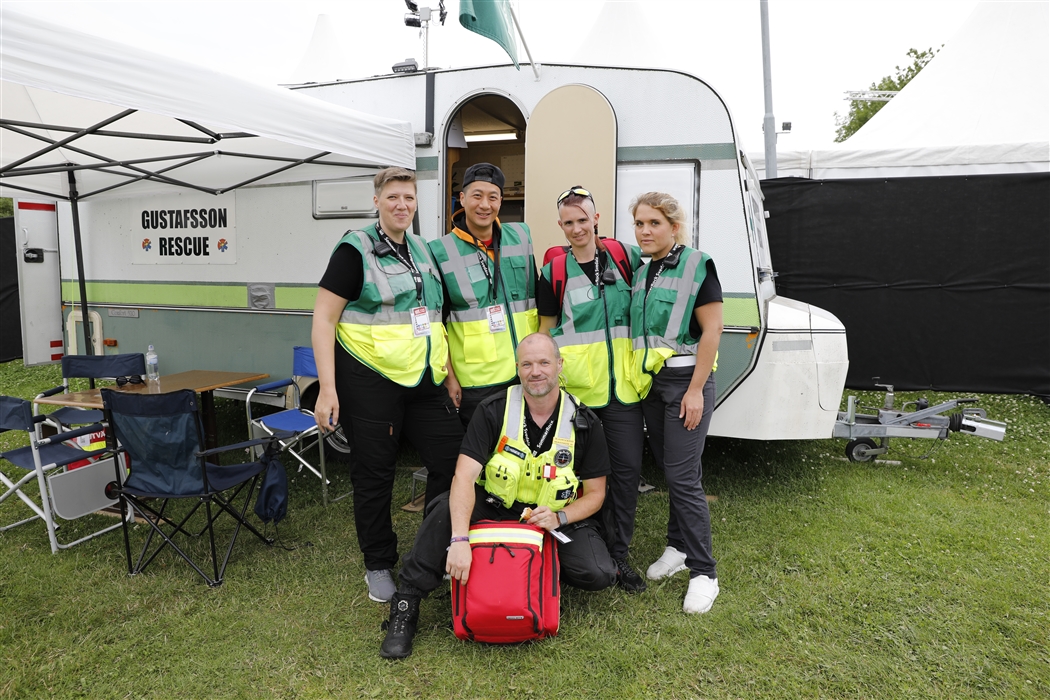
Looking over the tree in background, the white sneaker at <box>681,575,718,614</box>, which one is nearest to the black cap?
the white sneaker at <box>681,575,718,614</box>

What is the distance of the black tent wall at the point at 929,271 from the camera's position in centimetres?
689

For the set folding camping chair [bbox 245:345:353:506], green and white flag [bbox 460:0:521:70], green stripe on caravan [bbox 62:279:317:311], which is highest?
green and white flag [bbox 460:0:521:70]

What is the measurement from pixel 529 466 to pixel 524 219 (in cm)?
183

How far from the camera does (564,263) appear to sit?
302cm

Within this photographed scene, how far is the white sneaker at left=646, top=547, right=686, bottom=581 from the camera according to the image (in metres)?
3.21

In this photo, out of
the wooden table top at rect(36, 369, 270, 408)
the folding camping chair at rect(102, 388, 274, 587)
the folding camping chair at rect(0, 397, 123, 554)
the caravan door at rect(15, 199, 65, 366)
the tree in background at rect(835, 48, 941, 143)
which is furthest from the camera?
the tree in background at rect(835, 48, 941, 143)

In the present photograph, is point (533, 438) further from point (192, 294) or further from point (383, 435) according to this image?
point (192, 294)

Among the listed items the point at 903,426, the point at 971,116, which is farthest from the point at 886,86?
the point at 903,426

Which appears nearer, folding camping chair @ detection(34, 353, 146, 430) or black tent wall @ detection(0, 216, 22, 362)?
folding camping chair @ detection(34, 353, 146, 430)

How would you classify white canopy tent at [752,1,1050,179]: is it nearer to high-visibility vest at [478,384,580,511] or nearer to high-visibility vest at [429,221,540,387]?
high-visibility vest at [429,221,540,387]

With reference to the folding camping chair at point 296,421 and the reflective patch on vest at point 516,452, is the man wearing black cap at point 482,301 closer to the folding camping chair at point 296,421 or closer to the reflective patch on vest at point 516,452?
the reflective patch on vest at point 516,452

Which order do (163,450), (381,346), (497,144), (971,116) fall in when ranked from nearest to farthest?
(381,346) → (163,450) → (497,144) → (971,116)

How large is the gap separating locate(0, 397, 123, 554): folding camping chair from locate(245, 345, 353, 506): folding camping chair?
87 cm

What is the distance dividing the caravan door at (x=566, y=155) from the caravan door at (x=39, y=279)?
14.1 feet
